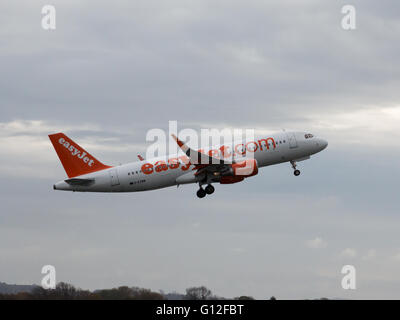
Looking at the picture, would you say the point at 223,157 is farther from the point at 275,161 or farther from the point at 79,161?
the point at 79,161

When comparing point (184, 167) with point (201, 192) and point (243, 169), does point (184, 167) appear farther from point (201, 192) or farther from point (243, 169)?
point (243, 169)

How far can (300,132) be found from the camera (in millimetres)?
93688

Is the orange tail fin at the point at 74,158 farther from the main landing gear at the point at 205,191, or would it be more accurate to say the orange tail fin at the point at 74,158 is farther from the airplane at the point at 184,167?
the main landing gear at the point at 205,191

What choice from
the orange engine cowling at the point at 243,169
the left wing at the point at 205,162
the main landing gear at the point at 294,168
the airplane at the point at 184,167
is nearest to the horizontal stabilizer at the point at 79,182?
the airplane at the point at 184,167

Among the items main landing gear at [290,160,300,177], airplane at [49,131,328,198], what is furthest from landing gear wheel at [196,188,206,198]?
main landing gear at [290,160,300,177]

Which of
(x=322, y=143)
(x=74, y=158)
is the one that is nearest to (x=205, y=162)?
(x=74, y=158)

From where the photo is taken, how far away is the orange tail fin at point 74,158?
304 ft

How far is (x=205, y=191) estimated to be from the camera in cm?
9262

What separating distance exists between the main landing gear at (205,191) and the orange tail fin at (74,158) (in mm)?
12739

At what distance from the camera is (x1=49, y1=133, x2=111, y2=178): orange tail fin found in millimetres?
92562

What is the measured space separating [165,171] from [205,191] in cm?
635
